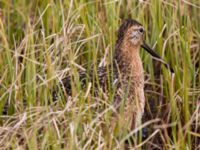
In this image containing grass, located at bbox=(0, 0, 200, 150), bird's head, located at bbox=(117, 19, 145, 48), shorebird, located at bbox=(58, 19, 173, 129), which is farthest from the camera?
bird's head, located at bbox=(117, 19, 145, 48)

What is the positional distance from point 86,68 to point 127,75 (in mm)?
247

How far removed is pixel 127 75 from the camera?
179 inches

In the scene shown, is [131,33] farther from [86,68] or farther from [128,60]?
[86,68]

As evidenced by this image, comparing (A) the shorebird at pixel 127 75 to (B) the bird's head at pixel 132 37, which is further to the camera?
(B) the bird's head at pixel 132 37

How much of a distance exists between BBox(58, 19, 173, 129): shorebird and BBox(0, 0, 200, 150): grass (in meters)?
0.08

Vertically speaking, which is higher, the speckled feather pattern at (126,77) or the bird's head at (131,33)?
the bird's head at (131,33)

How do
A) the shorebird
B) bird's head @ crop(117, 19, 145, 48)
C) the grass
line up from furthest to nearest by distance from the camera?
1. bird's head @ crop(117, 19, 145, 48)
2. the shorebird
3. the grass

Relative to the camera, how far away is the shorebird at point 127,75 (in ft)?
13.7

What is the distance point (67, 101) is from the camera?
3.89 metres

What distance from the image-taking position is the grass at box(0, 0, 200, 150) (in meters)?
3.63

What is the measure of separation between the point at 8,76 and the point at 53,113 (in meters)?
0.71

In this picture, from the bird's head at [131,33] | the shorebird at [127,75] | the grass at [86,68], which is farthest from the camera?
the bird's head at [131,33]

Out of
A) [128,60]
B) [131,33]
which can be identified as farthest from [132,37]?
[128,60]

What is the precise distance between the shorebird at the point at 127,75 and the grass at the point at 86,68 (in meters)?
0.08
